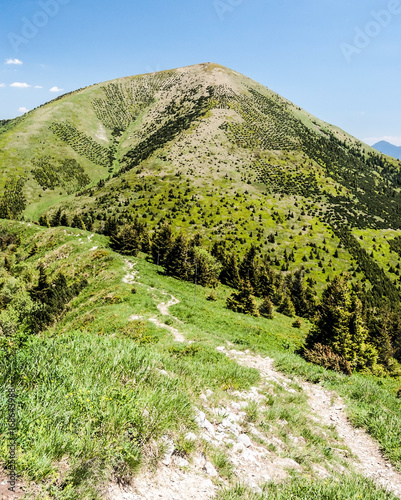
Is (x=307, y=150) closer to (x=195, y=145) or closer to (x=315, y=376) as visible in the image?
(x=195, y=145)

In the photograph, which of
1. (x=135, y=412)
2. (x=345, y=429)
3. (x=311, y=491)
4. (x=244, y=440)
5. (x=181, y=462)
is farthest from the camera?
(x=345, y=429)

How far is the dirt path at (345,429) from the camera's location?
25.9ft

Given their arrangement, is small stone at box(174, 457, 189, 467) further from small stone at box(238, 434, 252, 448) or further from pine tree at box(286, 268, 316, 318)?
pine tree at box(286, 268, 316, 318)

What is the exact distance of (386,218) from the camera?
146m

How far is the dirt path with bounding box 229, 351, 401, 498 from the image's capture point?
7.89m

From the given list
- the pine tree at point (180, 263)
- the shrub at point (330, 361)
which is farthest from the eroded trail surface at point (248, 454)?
the pine tree at point (180, 263)

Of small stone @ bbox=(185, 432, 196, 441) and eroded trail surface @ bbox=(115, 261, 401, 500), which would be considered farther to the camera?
small stone @ bbox=(185, 432, 196, 441)

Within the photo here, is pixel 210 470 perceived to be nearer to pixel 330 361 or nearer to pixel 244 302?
pixel 330 361

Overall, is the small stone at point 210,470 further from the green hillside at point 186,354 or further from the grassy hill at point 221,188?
the grassy hill at point 221,188

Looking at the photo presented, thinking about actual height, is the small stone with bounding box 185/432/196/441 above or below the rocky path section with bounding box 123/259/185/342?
above

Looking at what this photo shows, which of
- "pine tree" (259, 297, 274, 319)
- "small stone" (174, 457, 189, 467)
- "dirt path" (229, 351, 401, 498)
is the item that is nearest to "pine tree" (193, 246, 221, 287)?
"pine tree" (259, 297, 274, 319)

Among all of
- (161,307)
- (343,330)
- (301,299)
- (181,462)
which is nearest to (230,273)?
(301,299)

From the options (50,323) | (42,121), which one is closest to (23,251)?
(50,323)

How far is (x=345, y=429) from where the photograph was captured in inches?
406
